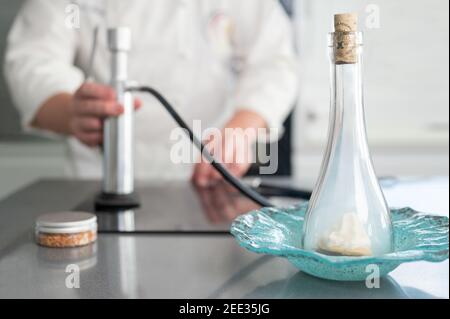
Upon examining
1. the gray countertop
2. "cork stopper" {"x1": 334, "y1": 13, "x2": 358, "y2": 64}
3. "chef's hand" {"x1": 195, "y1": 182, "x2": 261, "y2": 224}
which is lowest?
the gray countertop

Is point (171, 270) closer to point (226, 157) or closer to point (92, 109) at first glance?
point (92, 109)

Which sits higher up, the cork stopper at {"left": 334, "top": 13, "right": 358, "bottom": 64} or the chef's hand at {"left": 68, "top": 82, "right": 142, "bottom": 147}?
the cork stopper at {"left": 334, "top": 13, "right": 358, "bottom": 64}

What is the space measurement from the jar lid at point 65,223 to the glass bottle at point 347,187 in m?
0.19

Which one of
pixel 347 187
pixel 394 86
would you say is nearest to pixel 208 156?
pixel 347 187

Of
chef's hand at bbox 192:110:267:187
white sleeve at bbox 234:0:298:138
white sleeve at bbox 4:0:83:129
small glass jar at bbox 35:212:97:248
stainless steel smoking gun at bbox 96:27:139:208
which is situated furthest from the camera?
white sleeve at bbox 234:0:298:138

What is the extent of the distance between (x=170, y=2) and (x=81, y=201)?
1.82 feet

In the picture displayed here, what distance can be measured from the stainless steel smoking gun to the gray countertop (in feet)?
0.16

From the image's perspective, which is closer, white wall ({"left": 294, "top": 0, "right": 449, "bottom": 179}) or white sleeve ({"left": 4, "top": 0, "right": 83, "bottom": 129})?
white sleeve ({"left": 4, "top": 0, "right": 83, "bottom": 129})

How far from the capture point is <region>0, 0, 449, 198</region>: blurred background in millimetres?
1667

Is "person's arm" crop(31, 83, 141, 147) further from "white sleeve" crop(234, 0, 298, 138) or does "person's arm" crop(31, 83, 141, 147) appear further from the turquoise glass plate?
"white sleeve" crop(234, 0, 298, 138)

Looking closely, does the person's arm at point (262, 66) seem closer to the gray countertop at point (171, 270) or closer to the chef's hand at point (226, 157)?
the chef's hand at point (226, 157)

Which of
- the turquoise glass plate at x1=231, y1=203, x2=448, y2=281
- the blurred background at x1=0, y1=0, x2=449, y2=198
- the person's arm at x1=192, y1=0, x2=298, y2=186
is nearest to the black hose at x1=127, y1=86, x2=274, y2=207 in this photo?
the turquoise glass plate at x1=231, y1=203, x2=448, y2=281

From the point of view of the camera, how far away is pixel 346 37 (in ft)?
1.26

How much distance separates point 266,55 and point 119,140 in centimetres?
58
